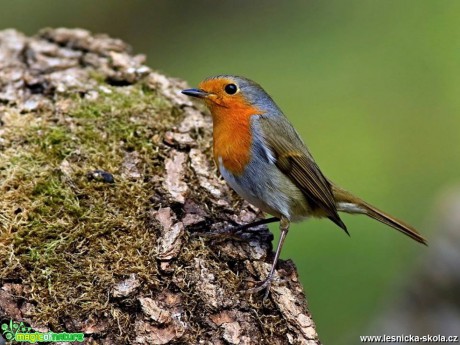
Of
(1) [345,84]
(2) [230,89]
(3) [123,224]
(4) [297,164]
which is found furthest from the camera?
(1) [345,84]

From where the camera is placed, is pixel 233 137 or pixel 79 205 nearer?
pixel 79 205

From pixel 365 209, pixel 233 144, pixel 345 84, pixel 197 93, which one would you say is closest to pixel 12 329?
pixel 233 144

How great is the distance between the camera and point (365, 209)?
171 inches

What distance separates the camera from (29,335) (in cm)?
276

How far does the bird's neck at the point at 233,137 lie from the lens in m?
3.79

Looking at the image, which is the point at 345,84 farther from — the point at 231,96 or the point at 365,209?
the point at 231,96

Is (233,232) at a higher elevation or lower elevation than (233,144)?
lower

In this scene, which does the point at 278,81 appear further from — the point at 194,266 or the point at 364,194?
the point at 194,266

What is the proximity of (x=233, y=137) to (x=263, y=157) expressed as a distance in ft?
0.70

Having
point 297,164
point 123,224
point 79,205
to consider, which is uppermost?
point 297,164

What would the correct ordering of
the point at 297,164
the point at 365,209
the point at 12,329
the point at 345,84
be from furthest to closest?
the point at 345,84, the point at 365,209, the point at 297,164, the point at 12,329

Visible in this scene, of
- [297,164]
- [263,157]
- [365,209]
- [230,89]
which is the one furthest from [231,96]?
[365,209]

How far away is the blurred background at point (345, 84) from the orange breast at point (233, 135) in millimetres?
2967

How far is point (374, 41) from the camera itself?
416 inches
